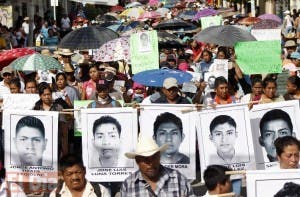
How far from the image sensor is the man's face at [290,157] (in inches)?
295

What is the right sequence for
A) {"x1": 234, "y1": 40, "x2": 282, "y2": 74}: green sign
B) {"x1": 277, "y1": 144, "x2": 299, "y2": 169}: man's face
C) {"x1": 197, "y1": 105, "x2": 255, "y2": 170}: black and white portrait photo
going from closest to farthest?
{"x1": 277, "y1": 144, "x2": 299, "y2": 169}: man's face → {"x1": 197, "y1": 105, "x2": 255, "y2": 170}: black and white portrait photo → {"x1": 234, "y1": 40, "x2": 282, "y2": 74}: green sign

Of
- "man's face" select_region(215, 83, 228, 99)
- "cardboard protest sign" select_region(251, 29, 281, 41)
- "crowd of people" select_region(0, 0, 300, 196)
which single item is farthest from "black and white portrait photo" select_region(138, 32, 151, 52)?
"man's face" select_region(215, 83, 228, 99)

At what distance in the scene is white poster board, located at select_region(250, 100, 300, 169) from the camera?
9703mm

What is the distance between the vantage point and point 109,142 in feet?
32.6

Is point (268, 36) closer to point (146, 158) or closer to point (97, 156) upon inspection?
point (97, 156)

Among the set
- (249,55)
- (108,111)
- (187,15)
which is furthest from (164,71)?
(187,15)

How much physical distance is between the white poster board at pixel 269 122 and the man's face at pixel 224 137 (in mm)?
224

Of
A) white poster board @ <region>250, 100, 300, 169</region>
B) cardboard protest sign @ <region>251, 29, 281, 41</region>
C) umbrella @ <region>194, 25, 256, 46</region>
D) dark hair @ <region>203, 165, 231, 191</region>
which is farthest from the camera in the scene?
cardboard protest sign @ <region>251, 29, 281, 41</region>

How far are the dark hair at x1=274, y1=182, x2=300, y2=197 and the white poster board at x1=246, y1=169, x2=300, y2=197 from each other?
2cm

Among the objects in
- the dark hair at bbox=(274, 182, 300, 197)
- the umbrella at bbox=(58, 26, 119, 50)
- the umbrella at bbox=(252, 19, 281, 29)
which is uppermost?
the umbrella at bbox=(252, 19, 281, 29)

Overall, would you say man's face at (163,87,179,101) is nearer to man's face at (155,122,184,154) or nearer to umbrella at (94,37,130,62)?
man's face at (155,122,184,154)

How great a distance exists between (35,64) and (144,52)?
1.76 m

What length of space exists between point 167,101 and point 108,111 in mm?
829

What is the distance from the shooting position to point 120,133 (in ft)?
32.7
